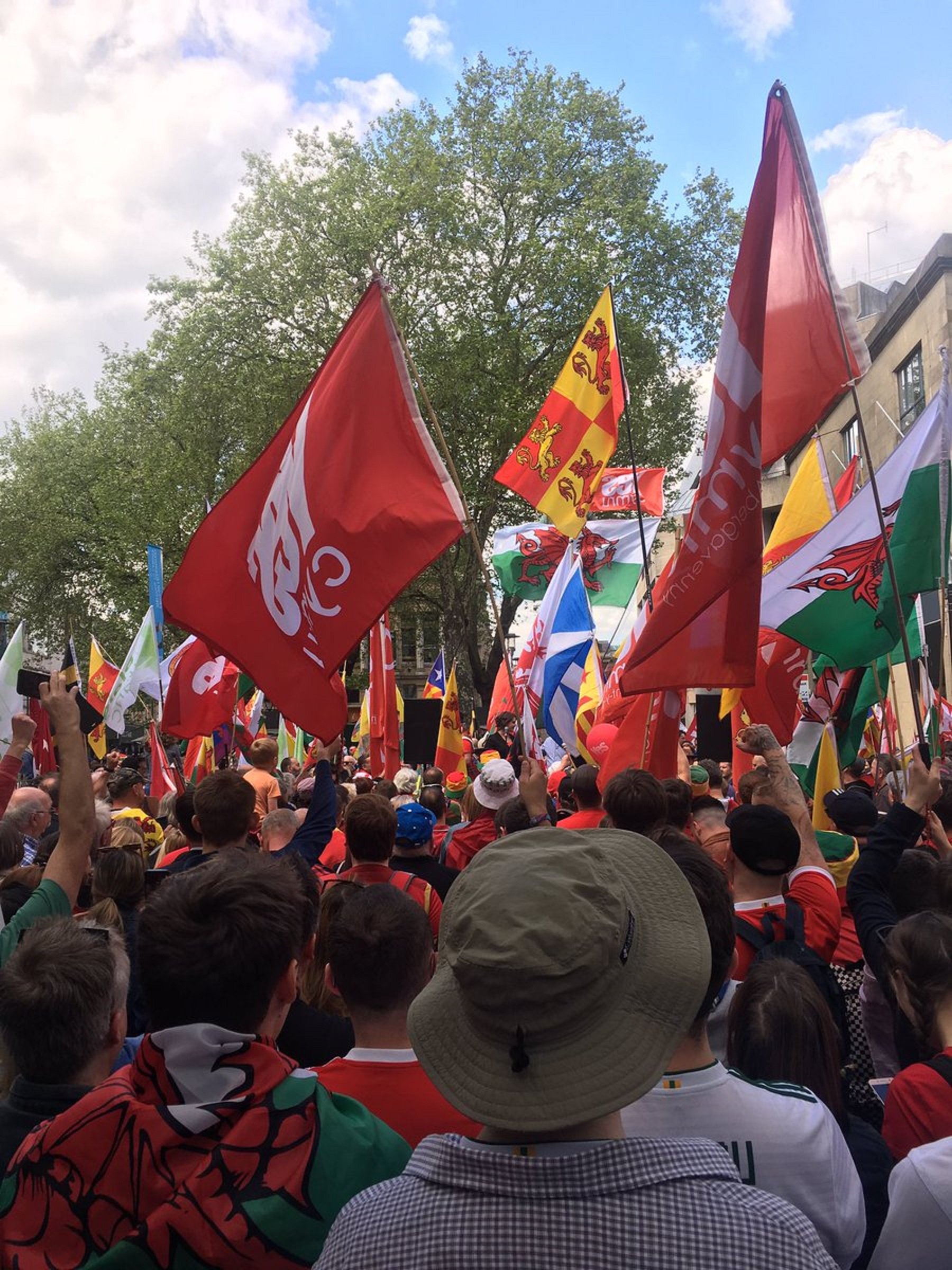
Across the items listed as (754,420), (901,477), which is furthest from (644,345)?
(754,420)

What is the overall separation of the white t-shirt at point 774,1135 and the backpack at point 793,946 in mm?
973

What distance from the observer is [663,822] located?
171 inches

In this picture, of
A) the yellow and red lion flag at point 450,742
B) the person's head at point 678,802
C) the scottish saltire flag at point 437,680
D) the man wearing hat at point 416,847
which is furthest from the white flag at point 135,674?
the person's head at point 678,802

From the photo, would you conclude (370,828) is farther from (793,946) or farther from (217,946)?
(217,946)

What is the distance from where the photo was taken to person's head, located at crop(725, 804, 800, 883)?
3.27 m

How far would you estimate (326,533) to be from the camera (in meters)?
5.42

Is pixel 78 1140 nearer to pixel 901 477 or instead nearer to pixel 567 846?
pixel 567 846

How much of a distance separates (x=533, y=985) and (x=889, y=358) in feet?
97.6

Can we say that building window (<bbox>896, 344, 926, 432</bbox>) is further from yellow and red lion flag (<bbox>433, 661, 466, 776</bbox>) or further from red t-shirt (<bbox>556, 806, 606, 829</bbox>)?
red t-shirt (<bbox>556, 806, 606, 829</bbox>)

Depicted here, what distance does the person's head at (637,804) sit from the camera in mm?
4312

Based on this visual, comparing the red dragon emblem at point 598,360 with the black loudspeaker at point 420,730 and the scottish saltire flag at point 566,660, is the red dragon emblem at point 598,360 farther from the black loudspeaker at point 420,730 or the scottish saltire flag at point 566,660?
the black loudspeaker at point 420,730

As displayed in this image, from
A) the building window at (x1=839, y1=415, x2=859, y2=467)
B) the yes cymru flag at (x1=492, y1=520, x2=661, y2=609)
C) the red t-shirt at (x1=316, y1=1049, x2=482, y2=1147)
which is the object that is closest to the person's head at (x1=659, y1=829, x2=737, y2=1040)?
the red t-shirt at (x1=316, y1=1049, x2=482, y2=1147)

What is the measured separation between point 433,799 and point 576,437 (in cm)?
386

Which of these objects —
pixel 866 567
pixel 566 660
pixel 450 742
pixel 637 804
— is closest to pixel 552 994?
pixel 637 804
